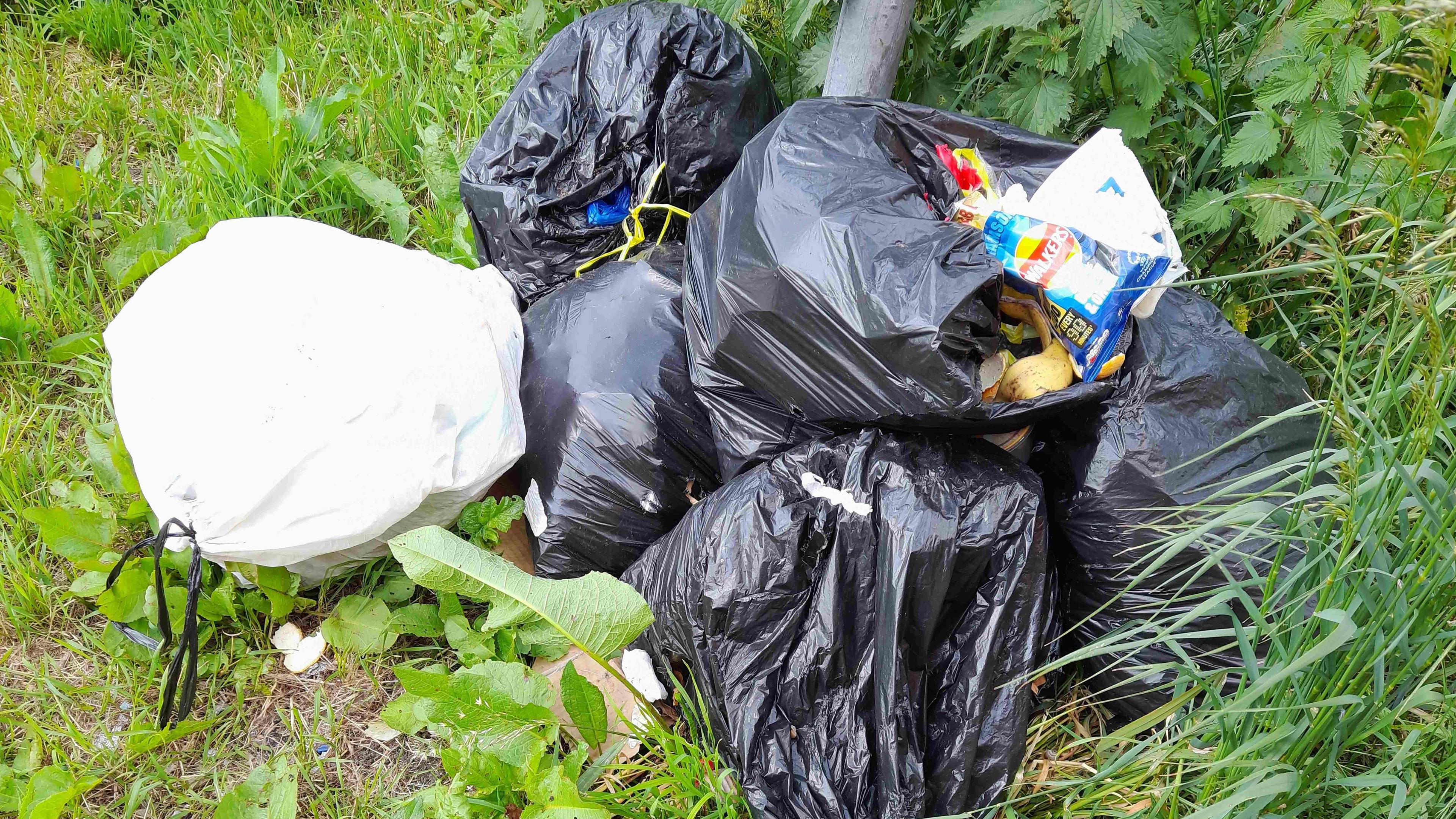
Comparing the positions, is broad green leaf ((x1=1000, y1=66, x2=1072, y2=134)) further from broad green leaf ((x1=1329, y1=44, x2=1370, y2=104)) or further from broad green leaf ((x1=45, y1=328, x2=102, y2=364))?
broad green leaf ((x1=45, y1=328, x2=102, y2=364))

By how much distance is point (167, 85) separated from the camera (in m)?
2.87

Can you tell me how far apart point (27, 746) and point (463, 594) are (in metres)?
0.83

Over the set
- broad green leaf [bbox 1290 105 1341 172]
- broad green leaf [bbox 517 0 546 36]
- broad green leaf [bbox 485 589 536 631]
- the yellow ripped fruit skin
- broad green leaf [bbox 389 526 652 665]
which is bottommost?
broad green leaf [bbox 485 589 536 631]

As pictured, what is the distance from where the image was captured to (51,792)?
4.94 ft

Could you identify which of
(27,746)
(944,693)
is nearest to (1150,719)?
(944,693)

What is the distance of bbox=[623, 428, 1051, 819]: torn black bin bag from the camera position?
1328mm

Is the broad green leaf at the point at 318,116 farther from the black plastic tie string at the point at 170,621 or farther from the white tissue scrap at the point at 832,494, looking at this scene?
the white tissue scrap at the point at 832,494

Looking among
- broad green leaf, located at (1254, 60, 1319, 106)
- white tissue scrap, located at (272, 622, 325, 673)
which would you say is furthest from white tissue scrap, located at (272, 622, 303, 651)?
broad green leaf, located at (1254, 60, 1319, 106)

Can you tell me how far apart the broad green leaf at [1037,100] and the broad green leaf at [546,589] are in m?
1.14

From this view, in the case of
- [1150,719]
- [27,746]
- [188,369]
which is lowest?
[27,746]

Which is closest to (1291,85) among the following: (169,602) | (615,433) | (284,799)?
(615,433)

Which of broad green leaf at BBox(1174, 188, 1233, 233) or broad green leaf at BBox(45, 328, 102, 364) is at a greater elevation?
broad green leaf at BBox(1174, 188, 1233, 233)

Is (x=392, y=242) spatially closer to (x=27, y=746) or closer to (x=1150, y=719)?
(x=27, y=746)

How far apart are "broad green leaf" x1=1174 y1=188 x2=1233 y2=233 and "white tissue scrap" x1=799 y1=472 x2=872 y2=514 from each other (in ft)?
3.03
